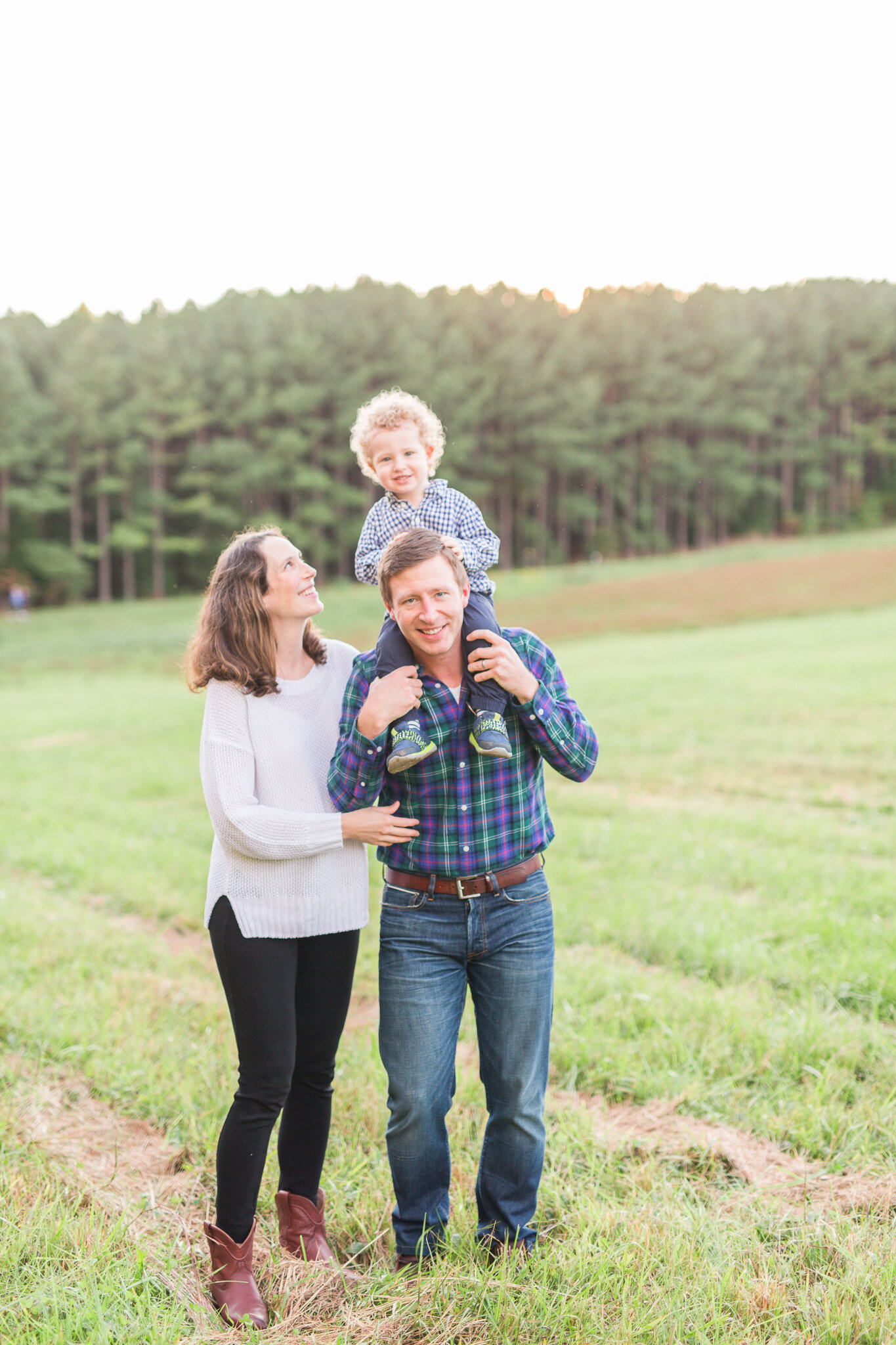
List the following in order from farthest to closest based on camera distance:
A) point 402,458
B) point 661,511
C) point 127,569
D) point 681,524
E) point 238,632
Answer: point 681,524 → point 661,511 → point 127,569 → point 402,458 → point 238,632

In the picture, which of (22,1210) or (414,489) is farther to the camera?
(414,489)

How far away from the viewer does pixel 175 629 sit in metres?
31.0

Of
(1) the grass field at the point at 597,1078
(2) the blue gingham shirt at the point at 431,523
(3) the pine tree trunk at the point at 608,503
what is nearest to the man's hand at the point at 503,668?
(2) the blue gingham shirt at the point at 431,523

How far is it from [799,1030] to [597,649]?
60.2 feet

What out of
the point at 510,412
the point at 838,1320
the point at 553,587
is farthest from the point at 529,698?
the point at 510,412

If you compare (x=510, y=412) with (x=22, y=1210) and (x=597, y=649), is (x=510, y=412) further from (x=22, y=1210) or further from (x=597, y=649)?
(x=22, y=1210)

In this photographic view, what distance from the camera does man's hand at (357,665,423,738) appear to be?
248 centimetres

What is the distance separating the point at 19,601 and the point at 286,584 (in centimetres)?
3985

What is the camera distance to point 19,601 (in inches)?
1524

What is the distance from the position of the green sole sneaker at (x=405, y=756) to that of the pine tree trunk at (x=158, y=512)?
46.7 meters


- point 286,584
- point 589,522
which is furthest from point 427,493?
point 589,522

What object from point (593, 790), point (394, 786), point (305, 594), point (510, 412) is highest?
point (510, 412)

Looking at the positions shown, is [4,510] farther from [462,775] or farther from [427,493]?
[462,775]

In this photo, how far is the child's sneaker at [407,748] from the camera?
2496 mm
